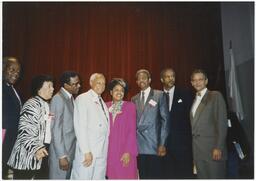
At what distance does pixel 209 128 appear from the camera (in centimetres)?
331

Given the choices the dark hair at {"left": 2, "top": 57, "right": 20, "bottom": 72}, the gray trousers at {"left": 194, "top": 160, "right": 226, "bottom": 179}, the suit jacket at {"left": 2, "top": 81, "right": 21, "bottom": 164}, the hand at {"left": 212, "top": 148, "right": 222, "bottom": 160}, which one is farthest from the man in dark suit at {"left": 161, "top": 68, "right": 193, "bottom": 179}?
the dark hair at {"left": 2, "top": 57, "right": 20, "bottom": 72}

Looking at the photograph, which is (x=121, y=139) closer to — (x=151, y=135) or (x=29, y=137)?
(x=151, y=135)

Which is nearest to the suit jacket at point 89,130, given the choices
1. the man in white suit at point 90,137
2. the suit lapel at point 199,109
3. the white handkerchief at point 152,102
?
the man in white suit at point 90,137

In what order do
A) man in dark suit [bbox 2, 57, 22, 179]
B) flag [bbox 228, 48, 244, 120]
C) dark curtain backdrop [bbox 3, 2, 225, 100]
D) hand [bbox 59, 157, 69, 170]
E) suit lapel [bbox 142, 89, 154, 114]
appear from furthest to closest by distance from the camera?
dark curtain backdrop [bbox 3, 2, 225, 100] < flag [bbox 228, 48, 244, 120] < suit lapel [bbox 142, 89, 154, 114] < man in dark suit [bbox 2, 57, 22, 179] < hand [bbox 59, 157, 69, 170]

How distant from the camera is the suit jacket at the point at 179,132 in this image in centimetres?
338

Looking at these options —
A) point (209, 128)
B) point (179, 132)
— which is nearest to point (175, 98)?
point (179, 132)

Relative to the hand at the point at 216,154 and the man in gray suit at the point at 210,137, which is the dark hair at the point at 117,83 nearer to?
the man in gray suit at the point at 210,137

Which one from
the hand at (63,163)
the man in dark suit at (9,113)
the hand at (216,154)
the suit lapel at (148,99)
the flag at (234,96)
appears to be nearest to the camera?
the hand at (63,163)

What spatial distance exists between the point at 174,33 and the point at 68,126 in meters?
1.83

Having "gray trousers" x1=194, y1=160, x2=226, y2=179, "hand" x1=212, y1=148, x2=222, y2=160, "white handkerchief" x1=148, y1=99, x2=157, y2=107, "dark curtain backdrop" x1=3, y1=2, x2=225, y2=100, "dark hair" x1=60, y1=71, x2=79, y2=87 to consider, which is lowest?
"gray trousers" x1=194, y1=160, x2=226, y2=179

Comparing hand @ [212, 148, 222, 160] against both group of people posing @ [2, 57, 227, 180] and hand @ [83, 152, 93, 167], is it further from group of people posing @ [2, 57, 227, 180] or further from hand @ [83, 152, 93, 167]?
hand @ [83, 152, 93, 167]

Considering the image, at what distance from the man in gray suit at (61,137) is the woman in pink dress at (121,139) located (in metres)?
0.41

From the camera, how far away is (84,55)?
12.7 ft

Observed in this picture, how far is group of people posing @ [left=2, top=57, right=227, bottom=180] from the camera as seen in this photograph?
3.09 m
